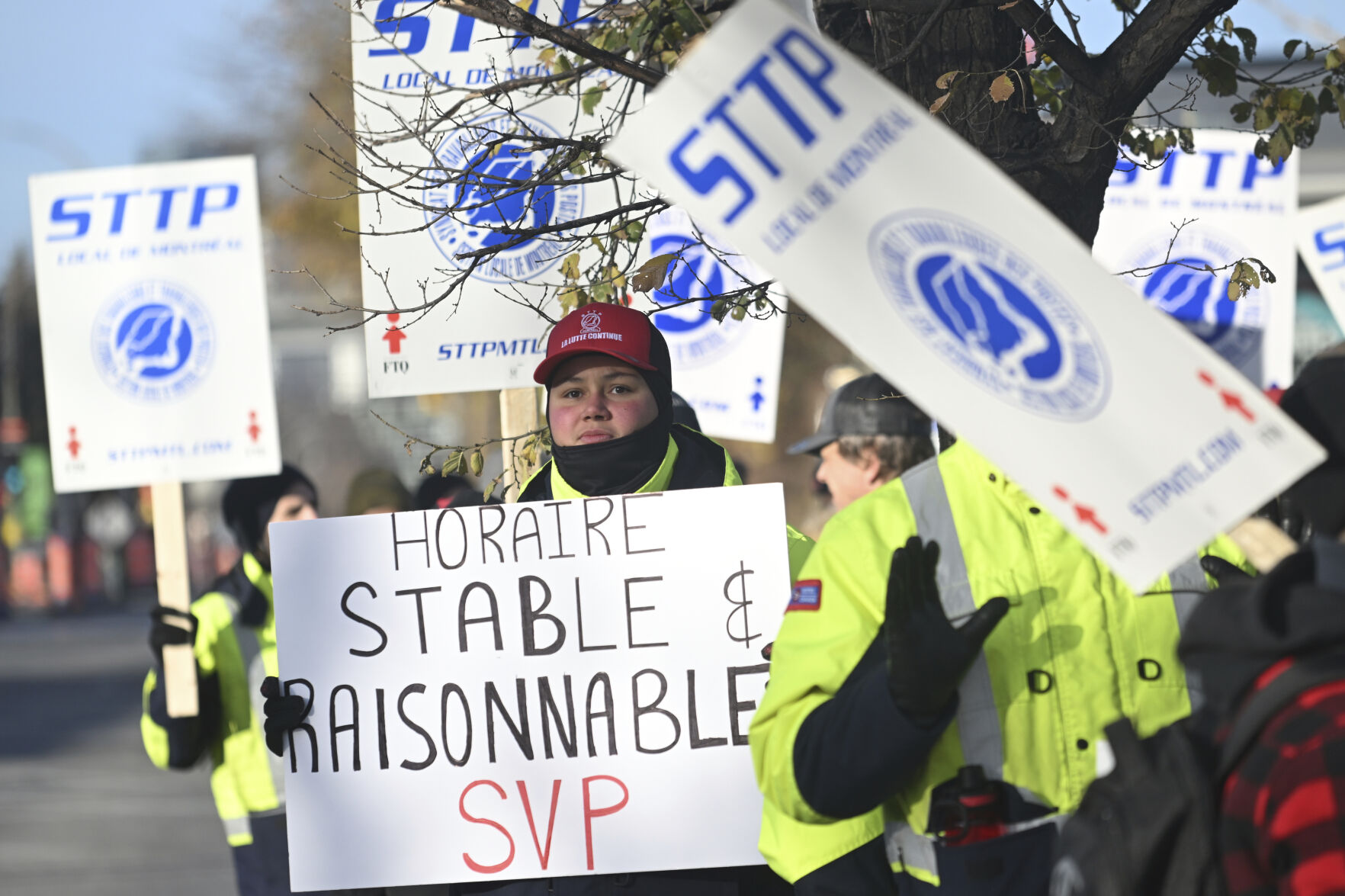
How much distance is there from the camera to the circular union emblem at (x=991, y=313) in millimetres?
1741

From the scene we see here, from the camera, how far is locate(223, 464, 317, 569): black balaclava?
5.38 m

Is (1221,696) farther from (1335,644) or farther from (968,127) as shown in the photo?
(968,127)

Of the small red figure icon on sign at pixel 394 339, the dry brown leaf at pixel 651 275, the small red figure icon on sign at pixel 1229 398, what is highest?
the small red figure icon on sign at pixel 394 339

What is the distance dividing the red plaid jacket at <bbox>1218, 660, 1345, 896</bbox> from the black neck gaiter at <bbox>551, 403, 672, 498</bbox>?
205 centimetres

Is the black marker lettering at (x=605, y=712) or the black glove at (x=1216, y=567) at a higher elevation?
the black glove at (x=1216, y=567)

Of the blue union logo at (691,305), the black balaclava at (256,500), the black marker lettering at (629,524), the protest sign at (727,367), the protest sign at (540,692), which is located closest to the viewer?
the protest sign at (540,692)

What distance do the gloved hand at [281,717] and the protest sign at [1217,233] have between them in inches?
170

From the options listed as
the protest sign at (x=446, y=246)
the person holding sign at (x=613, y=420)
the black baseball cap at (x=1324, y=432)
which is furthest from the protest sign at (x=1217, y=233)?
the black baseball cap at (x=1324, y=432)

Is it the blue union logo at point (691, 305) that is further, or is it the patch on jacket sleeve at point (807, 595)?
the blue union logo at point (691, 305)

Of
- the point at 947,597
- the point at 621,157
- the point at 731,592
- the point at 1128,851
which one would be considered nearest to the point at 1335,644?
the point at 1128,851

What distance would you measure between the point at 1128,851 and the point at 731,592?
163 cm

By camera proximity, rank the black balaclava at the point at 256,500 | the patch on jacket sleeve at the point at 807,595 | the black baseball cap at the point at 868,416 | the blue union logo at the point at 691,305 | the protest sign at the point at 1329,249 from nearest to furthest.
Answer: the patch on jacket sleeve at the point at 807,595 < the black baseball cap at the point at 868,416 < the black balaclava at the point at 256,500 < the blue union logo at the point at 691,305 < the protest sign at the point at 1329,249

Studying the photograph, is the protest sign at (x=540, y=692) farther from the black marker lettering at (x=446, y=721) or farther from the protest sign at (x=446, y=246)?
the protest sign at (x=446, y=246)

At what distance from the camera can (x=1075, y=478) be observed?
5.61 feet
